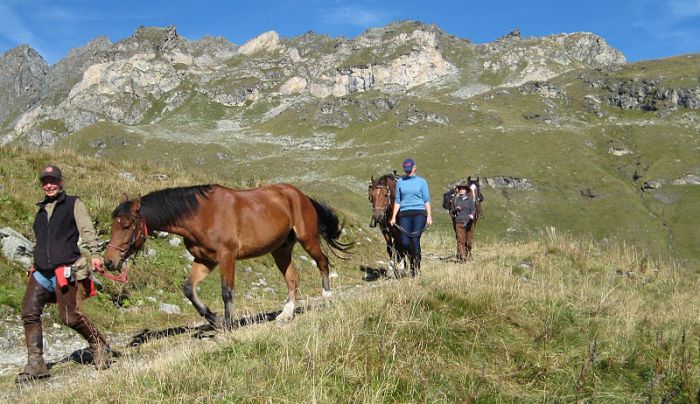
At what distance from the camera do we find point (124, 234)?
6.84 metres

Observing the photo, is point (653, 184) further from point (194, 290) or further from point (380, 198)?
point (194, 290)

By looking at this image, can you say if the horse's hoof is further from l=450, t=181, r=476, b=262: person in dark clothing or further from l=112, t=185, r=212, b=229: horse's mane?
l=450, t=181, r=476, b=262: person in dark clothing

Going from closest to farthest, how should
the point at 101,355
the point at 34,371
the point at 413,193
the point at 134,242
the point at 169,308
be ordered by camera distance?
the point at 34,371 < the point at 101,355 < the point at 134,242 < the point at 169,308 < the point at 413,193

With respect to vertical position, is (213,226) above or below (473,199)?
below

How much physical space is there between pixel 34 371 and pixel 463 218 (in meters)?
12.0

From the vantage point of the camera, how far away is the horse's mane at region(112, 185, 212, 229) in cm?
746

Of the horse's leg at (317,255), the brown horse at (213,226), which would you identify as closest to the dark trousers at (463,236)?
the horse's leg at (317,255)

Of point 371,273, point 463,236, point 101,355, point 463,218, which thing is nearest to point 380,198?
point 371,273

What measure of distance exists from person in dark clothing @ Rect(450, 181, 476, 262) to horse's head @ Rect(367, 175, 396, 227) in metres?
2.47

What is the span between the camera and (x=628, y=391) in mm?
4965

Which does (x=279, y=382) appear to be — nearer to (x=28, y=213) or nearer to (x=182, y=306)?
(x=182, y=306)

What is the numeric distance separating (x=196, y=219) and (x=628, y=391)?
617cm

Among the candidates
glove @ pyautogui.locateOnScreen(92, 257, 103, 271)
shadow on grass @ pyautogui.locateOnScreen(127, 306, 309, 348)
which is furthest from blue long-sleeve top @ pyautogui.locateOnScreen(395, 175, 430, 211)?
glove @ pyautogui.locateOnScreen(92, 257, 103, 271)

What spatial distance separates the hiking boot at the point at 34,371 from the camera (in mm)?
6008
